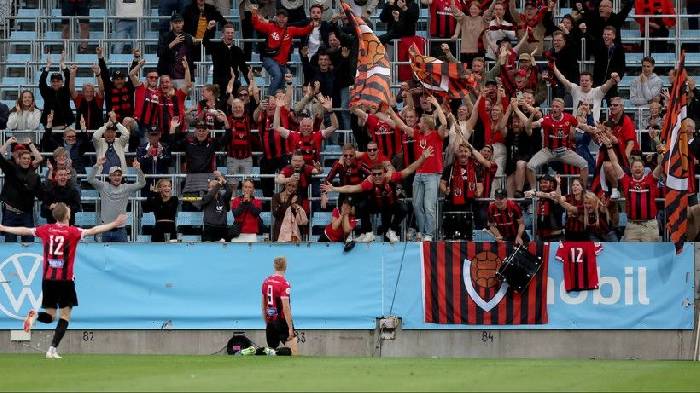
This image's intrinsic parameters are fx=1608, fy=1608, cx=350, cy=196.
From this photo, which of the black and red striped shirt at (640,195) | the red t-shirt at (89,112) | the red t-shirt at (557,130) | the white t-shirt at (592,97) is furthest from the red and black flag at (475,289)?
the red t-shirt at (89,112)

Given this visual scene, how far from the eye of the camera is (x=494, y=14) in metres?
32.3

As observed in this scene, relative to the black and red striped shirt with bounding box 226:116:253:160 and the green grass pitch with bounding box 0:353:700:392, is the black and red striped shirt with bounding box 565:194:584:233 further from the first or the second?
the black and red striped shirt with bounding box 226:116:253:160

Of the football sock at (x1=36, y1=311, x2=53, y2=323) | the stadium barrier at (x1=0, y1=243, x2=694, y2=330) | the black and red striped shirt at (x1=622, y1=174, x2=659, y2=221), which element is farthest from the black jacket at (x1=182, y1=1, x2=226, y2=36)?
the football sock at (x1=36, y1=311, x2=53, y2=323)

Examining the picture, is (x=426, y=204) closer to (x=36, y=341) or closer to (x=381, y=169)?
(x=381, y=169)

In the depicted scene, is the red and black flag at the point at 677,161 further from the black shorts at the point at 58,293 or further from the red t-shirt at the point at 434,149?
the black shorts at the point at 58,293

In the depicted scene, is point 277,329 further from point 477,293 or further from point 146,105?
point 146,105

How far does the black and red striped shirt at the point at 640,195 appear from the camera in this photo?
2723 cm

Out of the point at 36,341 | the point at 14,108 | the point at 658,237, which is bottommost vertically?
the point at 36,341

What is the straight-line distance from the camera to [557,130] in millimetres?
28391

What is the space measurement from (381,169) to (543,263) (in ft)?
10.6

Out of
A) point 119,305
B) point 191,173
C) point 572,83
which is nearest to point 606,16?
point 572,83

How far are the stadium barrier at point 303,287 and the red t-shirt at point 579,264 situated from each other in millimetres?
130

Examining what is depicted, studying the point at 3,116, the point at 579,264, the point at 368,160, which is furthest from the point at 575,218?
the point at 3,116

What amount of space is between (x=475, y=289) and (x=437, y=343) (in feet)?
3.73
